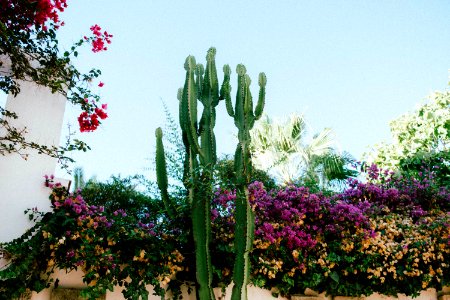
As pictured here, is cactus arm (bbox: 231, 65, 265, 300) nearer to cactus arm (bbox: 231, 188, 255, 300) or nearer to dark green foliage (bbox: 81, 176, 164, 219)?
cactus arm (bbox: 231, 188, 255, 300)

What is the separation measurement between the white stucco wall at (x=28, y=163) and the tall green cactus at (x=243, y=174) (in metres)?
1.86

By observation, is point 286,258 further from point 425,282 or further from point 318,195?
point 425,282

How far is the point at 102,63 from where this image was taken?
4.15m

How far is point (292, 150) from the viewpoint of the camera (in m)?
10.8

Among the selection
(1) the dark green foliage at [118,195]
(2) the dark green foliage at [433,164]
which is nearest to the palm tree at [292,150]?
(2) the dark green foliage at [433,164]

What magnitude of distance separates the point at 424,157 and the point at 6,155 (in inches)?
356

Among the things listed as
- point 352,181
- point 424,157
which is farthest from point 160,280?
point 424,157

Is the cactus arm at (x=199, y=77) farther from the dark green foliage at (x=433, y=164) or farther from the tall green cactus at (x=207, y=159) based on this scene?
the dark green foliage at (x=433, y=164)

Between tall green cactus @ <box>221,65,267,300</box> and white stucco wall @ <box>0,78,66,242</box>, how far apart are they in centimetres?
186

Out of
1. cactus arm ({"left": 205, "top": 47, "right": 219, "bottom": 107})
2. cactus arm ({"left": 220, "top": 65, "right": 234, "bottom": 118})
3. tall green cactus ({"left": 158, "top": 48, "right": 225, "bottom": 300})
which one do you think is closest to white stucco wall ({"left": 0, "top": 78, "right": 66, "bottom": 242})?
tall green cactus ({"left": 158, "top": 48, "right": 225, "bottom": 300})

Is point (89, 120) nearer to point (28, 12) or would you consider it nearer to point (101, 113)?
point (101, 113)

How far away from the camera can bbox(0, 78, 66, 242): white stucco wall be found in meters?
3.57

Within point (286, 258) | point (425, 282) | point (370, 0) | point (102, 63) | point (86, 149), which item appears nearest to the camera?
point (86, 149)

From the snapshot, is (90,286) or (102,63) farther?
(102,63)
